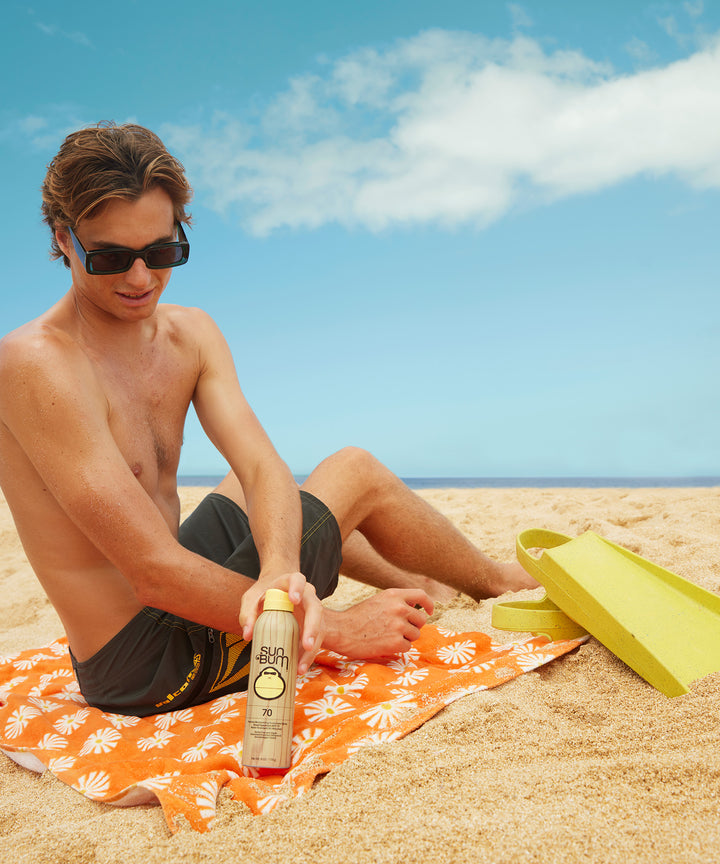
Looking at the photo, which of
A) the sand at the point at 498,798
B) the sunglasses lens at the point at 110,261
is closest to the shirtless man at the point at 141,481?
the sunglasses lens at the point at 110,261

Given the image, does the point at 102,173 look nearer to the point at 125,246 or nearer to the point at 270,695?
the point at 125,246

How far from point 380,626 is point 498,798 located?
92 centimetres

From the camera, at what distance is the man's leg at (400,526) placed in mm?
2535

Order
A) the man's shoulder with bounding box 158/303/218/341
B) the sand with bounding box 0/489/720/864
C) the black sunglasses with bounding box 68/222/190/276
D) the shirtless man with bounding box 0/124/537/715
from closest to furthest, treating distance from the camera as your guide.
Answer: the sand with bounding box 0/489/720/864 < the shirtless man with bounding box 0/124/537/715 < the black sunglasses with bounding box 68/222/190/276 < the man's shoulder with bounding box 158/303/218/341

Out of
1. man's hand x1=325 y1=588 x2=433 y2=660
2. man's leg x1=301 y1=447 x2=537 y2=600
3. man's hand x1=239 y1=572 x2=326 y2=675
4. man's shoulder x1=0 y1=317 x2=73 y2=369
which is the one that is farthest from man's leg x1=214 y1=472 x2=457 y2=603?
man's shoulder x1=0 y1=317 x2=73 y2=369

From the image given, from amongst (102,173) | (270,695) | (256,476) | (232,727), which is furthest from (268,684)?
(102,173)

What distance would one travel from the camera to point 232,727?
2.02 metres

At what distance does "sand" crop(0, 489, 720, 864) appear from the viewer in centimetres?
122

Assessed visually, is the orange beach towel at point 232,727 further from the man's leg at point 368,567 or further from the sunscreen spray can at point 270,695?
the man's leg at point 368,567

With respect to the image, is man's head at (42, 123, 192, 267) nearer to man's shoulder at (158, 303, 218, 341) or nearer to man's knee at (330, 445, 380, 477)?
man's shoulder at (158, 303, 218, 341)

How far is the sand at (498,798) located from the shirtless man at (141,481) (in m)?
0.41

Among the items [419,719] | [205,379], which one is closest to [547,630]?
[419,719]

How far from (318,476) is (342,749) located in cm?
108

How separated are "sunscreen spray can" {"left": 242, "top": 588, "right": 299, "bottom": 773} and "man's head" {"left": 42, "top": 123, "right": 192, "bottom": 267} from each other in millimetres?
1492
